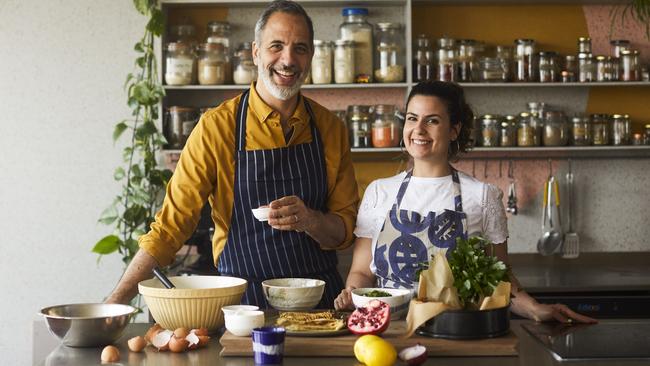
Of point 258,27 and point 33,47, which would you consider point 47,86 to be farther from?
point 258,27

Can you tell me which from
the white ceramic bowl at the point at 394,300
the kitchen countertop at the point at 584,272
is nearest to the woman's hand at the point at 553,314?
the white ceramic bowl at the point at 394,300

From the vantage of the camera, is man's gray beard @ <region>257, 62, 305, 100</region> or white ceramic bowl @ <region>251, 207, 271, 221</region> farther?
man's gray beard @ <region>257, 62, 305, 100</region>

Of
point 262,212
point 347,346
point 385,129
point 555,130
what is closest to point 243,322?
point 347,346

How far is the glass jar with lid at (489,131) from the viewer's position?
440 cm

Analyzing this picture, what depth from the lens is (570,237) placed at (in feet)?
15.3

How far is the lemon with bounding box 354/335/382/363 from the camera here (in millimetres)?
1919

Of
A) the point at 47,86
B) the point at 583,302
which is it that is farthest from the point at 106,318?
the point at 47,86

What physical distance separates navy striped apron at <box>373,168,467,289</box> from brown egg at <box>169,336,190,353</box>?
793 mm

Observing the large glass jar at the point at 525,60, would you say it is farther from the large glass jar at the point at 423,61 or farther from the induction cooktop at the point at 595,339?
the induction cooktop at the point at 595,339

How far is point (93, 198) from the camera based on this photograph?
4.62 m

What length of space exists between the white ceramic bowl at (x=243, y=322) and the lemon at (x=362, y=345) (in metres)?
0.25

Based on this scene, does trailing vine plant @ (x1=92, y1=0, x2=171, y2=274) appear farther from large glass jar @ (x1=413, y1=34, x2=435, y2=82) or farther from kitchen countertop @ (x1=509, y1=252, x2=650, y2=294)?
kitchen countertop @ (x1=509, y1=252, x2=650, y2=294)

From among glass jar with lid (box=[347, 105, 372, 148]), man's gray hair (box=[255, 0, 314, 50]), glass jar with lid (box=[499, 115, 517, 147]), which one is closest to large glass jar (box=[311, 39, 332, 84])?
glass jar with lid (box=[347, 105, 372, 148])

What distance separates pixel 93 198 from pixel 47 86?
23.5 inches
